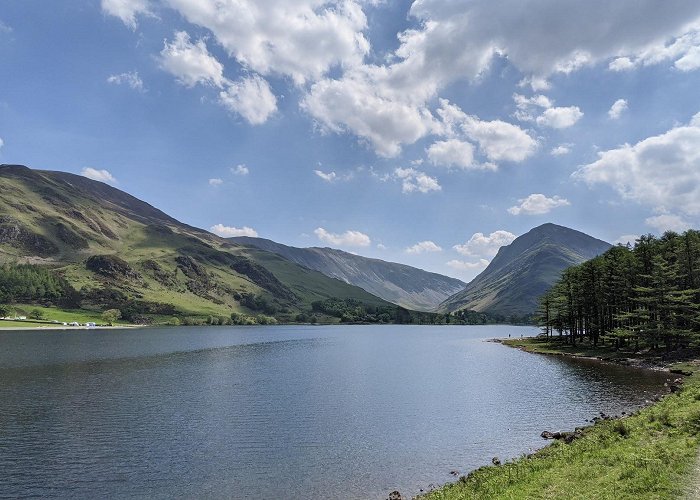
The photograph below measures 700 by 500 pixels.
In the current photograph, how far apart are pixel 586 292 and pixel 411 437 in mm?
109139

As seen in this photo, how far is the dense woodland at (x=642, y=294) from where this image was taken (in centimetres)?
9475

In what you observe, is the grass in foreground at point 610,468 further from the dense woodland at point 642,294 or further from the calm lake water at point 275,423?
the dense woodland at point 642,294

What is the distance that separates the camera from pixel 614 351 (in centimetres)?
11506

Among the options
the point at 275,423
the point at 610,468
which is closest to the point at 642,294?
the point at 275,423

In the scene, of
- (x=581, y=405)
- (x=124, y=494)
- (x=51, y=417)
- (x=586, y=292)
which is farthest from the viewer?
(x=586, y=292)

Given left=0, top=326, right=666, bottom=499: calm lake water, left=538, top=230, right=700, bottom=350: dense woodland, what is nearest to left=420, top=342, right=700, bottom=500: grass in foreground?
left=0, top=326, right=666, bottom=499: calm lake water

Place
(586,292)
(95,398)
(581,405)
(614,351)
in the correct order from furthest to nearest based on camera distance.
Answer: (586,292), (614,351), (95,398), (581,405)

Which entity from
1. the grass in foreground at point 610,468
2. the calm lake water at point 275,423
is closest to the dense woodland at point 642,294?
the calm lake water at point 275,423

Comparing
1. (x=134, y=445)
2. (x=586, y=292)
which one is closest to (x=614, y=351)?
(x=586, y=292)

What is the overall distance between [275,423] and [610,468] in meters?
38.7

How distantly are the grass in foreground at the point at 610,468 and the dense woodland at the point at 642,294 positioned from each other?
221 feet

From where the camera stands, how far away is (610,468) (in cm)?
2602

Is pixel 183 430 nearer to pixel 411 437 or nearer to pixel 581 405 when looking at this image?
pixel 411 437

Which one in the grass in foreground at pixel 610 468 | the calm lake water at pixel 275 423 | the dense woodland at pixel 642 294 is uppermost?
the dense woodland at pixel 642 294
